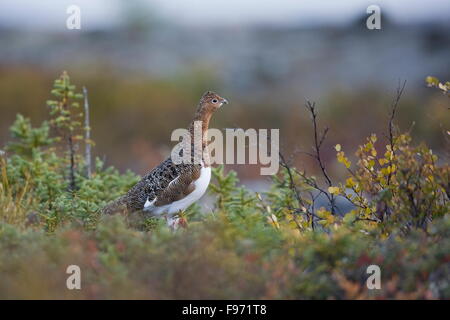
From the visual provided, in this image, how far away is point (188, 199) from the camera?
22.8 ft

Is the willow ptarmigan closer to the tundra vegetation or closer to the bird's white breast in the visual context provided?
the bird's white breast

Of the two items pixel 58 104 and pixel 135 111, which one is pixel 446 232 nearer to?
pixel 58 104

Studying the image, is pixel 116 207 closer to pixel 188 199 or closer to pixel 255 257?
pixel 188 199

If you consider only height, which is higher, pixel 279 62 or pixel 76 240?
pixel 279 62

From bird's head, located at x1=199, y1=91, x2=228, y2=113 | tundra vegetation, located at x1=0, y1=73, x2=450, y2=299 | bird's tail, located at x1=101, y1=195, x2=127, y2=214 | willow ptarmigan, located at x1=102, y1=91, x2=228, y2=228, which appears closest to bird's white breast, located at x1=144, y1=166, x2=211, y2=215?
willow ptarmigan, located at x1=102, y1=91, x2=228, y2=228

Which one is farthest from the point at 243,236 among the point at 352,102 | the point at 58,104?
the point at 352,102

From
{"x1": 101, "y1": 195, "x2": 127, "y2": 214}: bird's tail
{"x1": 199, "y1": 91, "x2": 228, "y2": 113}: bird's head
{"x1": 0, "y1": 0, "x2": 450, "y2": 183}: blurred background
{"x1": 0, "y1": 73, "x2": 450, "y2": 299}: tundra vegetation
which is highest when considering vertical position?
{"x1": 0, "y1": 0, "x2": 450, "y2": 183}: blurred background

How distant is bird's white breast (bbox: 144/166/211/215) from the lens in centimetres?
689

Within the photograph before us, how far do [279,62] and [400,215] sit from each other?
37.6 metres

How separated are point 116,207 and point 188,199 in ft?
2.32

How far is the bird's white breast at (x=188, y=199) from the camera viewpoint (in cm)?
689

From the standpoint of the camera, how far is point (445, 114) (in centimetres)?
1577

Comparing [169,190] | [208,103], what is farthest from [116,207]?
[208,103]
